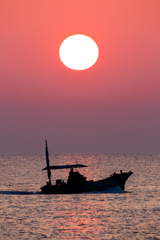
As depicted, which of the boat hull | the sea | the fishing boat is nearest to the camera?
the sea

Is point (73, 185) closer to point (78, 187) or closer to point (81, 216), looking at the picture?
point (78, 187)

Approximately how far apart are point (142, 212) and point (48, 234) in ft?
49.9

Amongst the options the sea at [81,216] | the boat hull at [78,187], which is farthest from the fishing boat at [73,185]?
the sea at [81,216]

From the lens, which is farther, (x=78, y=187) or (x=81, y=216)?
(x=78, y=187)

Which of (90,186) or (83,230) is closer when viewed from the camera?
(83,230)

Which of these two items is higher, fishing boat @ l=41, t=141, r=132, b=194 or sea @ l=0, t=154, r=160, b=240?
fishing boat @ l=41, t=141, r=132, b=194

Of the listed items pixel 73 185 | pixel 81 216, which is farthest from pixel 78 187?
pixel 81 216

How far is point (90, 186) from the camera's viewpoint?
2475 inches

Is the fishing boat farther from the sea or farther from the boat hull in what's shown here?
the sea

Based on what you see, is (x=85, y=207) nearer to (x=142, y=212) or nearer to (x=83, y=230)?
(x=142, y=212)

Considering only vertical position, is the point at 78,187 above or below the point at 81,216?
above

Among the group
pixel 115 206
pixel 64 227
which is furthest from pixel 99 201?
pixel 64 227

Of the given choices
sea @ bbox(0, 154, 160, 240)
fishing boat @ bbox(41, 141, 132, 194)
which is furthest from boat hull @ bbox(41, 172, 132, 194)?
sea @ bbox(0, 154, 160, 240)

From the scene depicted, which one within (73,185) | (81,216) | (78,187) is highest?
(73,185)
